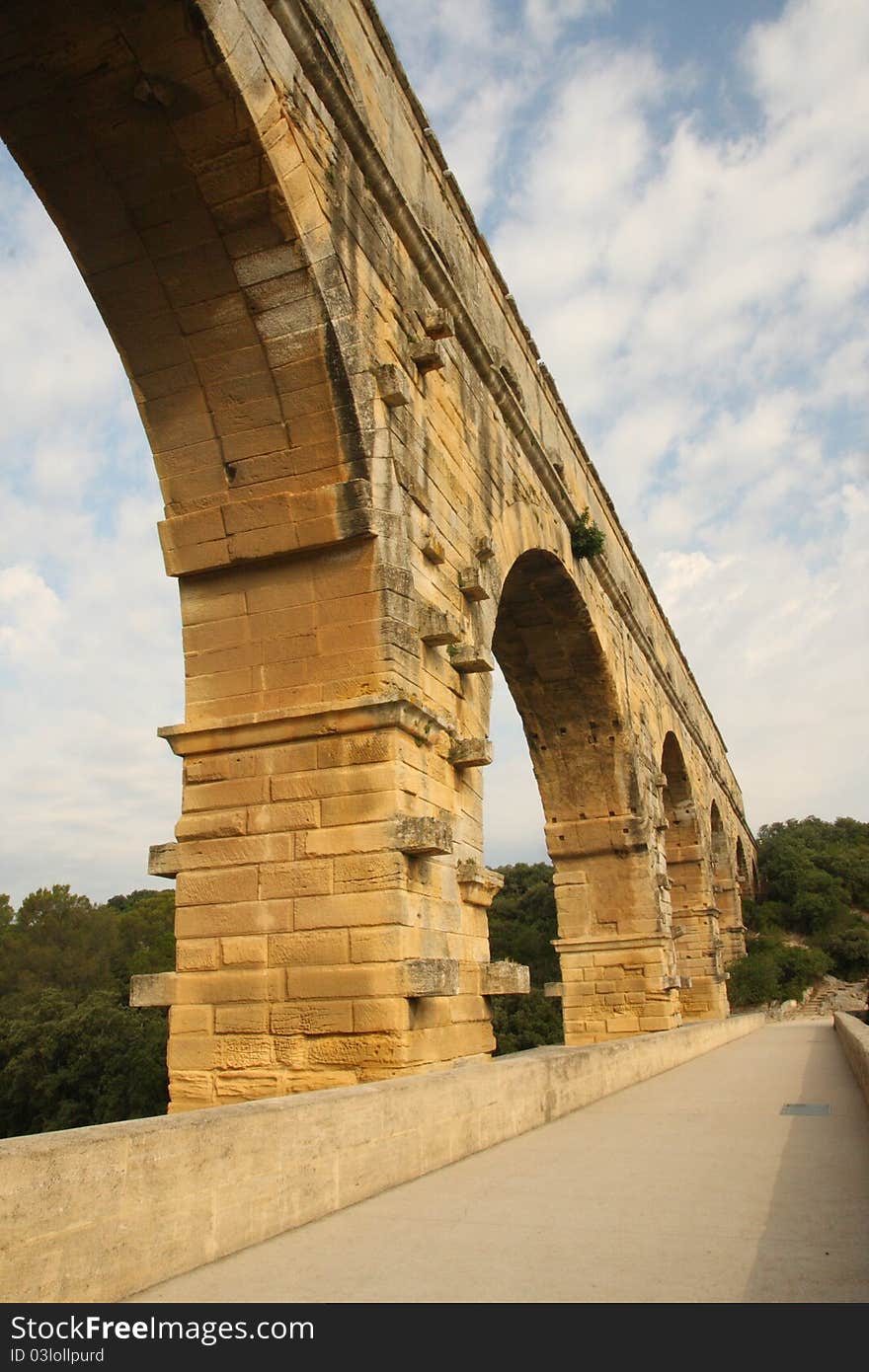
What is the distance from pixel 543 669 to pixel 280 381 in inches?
275

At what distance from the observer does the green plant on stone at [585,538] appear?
37.2ft

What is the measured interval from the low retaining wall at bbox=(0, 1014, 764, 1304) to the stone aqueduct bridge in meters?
1.10

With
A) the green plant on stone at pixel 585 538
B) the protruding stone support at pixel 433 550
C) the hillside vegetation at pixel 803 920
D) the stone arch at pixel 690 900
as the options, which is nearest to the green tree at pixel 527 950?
the stone arch at pixel 690 900

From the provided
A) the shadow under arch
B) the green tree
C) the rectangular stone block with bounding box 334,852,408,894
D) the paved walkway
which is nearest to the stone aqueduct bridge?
the rectangular stone block with bounding box 334,852,408,894

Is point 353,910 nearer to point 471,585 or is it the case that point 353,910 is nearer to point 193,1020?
point 193,1020

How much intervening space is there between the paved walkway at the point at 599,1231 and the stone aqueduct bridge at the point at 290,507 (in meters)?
1.26

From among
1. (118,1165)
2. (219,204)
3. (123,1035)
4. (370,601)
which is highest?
(219,204)

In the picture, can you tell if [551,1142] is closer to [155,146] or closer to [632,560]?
[155,146]

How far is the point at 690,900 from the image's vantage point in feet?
61.9

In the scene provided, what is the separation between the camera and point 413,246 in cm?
676

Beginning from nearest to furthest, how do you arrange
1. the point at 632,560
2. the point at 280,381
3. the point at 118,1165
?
the point at 118,1165, the point at 280,381, the point at 632,560

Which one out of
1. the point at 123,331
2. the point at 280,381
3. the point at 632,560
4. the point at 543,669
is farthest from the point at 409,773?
the point at 632,560

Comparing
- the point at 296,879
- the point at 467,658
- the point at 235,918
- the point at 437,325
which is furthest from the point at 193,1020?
the point at 437,325

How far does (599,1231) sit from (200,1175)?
1.17 metres
